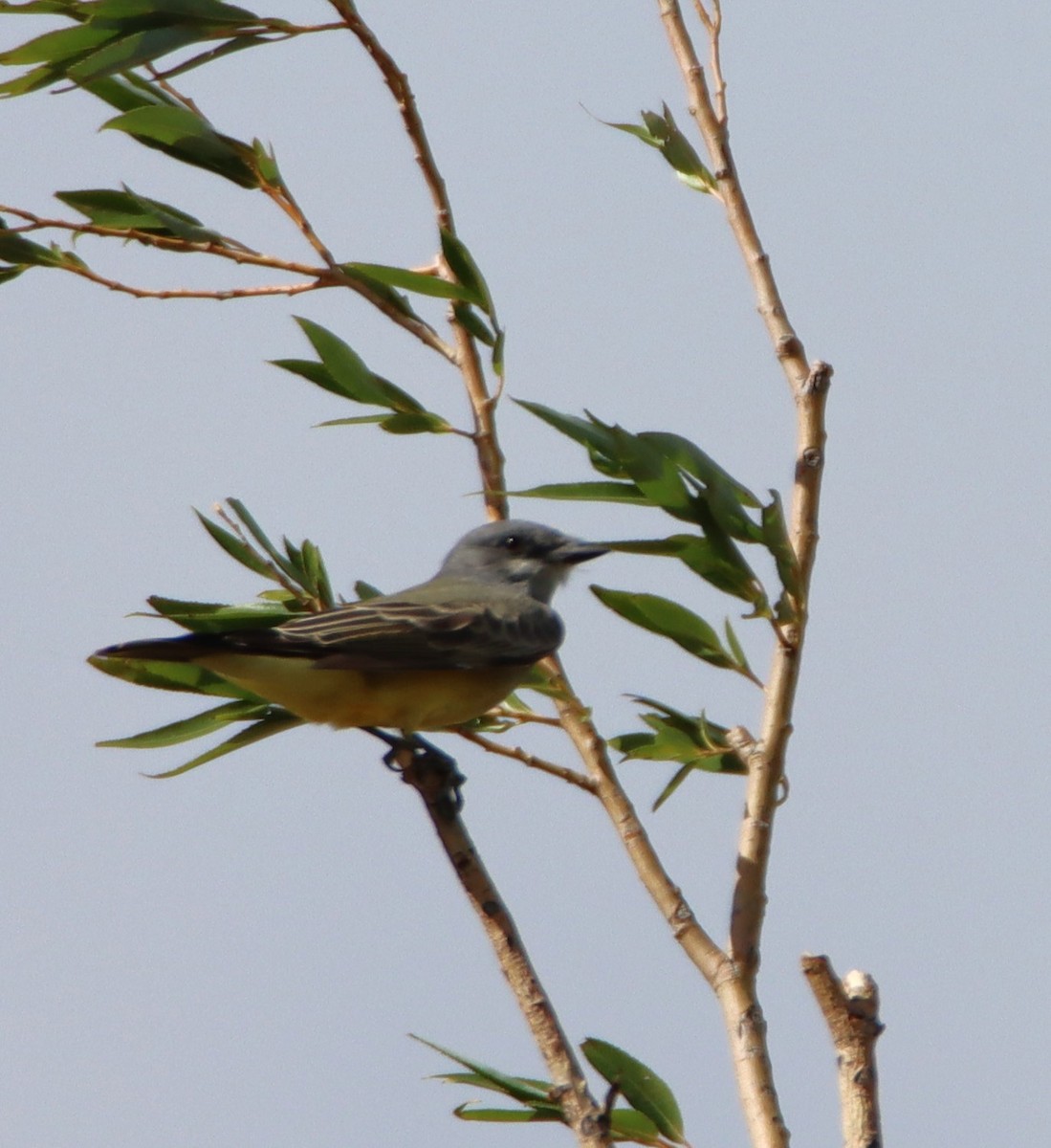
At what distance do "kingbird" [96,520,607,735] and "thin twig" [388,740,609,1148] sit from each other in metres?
0.93

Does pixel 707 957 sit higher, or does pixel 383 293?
pixel 383 293

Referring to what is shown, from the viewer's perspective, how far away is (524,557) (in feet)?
20.7

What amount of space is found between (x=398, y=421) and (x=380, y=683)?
3.61 ft

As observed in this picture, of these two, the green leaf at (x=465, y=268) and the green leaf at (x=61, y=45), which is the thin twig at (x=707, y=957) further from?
the green leaf at (x=61, y=45)

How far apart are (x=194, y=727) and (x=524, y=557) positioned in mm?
2321

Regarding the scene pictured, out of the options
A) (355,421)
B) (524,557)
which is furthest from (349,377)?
(524,557)

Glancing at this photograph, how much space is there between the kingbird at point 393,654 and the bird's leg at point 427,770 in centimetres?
8

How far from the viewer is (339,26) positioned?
12.9 feet

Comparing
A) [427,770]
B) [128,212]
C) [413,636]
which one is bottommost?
[427,770]

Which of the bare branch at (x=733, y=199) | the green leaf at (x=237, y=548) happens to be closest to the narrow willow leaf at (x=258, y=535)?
the green leaf at (x=237, y=548)

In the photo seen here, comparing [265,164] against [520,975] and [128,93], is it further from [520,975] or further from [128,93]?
[520,975]

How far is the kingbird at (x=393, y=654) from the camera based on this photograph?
4137mm

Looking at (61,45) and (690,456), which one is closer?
(690,456)

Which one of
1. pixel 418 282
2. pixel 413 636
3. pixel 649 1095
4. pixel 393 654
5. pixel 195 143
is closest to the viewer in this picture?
pixel 649 1095
